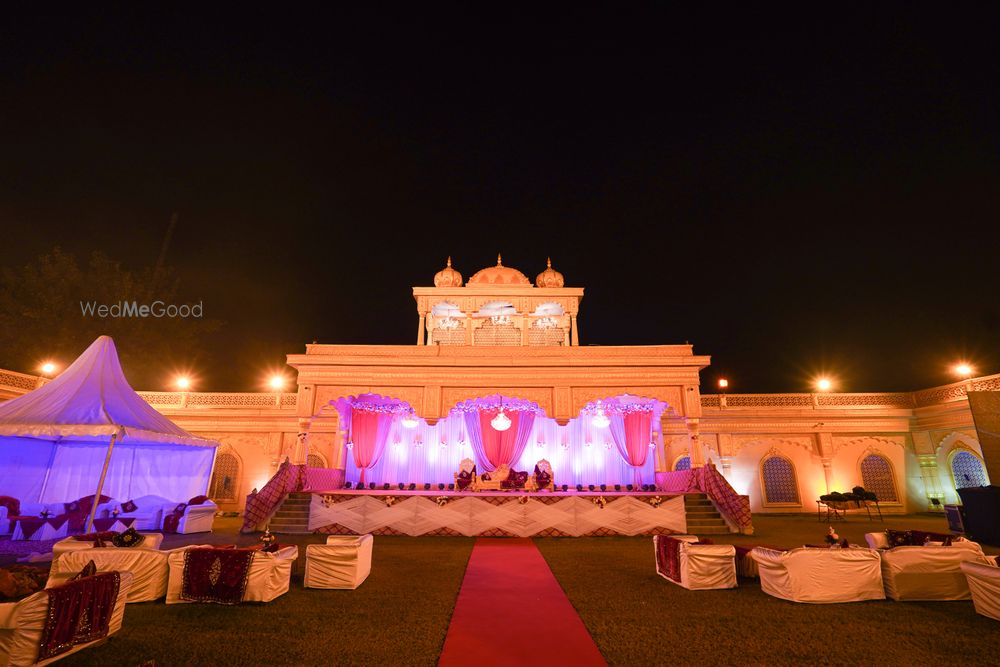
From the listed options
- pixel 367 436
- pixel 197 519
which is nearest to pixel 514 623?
pixel 197 519

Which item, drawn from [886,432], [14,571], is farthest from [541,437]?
[14,571]

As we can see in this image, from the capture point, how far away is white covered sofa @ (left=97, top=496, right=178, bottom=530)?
11.3 m

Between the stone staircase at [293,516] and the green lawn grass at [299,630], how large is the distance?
15.9 feet

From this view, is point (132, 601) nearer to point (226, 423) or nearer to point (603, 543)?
point (603, 543)

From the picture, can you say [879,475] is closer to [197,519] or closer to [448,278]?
[448,278]

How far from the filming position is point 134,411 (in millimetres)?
9789

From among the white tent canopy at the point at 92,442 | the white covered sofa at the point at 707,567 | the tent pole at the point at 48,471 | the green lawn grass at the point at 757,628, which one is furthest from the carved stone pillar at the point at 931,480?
the tent pole at the point at 48,471

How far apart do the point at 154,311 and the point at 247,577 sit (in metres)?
20.8

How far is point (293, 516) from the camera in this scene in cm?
1088

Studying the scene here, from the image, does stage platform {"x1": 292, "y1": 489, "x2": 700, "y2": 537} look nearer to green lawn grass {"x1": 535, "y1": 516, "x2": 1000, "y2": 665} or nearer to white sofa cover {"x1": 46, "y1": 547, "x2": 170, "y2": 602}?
green lawn grass {"x1": 535, "y1": 516, "x2": 1000, "y2": 665}

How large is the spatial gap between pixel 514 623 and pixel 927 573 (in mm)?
4806

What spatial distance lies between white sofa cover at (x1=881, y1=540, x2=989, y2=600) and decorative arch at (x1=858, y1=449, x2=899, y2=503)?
1217cm

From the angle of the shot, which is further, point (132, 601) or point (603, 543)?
point (603, 543)

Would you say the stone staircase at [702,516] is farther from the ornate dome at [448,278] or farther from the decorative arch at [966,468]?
the ornate dome at [448,278]
